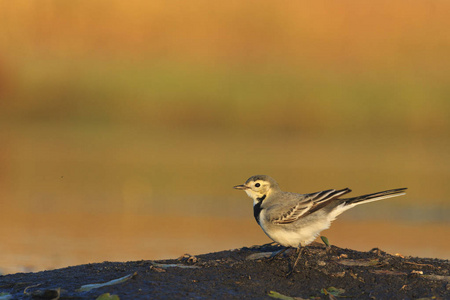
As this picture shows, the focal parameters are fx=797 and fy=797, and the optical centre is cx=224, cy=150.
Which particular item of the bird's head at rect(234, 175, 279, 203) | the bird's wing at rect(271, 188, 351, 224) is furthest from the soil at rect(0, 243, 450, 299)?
the bird's head at rect(234, 175, 279, 203)

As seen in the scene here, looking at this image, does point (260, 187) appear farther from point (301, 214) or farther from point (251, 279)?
point (251, 279)

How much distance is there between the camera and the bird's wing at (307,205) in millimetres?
9320

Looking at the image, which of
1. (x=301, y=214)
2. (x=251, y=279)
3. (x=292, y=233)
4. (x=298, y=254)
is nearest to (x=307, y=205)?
(x=301, y=214)

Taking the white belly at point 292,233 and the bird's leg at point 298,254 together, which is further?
the white belly at point 292,233

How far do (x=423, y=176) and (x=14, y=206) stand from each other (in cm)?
1296

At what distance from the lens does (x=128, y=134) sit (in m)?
35.9

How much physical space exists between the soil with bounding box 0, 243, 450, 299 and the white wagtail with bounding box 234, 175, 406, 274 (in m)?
0.23

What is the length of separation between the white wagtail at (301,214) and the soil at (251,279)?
0.75ft

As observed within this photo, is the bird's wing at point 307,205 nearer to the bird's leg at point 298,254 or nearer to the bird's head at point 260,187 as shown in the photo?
the bird's leg at point 298,254

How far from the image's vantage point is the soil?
7.84 metres

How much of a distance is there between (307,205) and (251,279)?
1.48 metres

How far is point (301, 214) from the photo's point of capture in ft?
30.9

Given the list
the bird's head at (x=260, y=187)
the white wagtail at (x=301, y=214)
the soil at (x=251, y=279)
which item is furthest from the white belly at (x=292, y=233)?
the bird's head at (x=260, y=187)

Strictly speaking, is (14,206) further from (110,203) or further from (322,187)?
(322,187)
